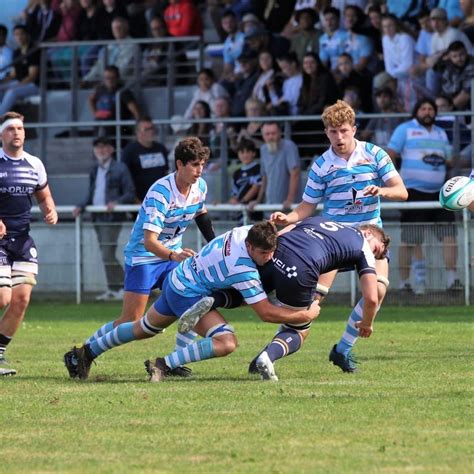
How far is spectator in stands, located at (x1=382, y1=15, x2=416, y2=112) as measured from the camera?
66.5 ft

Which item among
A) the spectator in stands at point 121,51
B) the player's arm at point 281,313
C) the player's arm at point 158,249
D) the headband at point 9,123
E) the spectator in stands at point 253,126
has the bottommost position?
the player's arm at point 281,313

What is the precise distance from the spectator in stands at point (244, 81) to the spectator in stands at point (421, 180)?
12.1 ft

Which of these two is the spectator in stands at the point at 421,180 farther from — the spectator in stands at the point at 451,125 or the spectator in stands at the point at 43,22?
the spectator in stands at the point at 43,22

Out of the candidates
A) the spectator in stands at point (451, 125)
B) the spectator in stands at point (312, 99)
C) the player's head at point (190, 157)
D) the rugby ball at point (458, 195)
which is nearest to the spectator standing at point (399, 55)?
the spectator in stands at point (451, 125)

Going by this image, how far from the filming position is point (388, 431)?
25.6ft

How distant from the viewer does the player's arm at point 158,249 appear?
11.0m

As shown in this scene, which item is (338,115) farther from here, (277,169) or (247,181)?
(247,181)

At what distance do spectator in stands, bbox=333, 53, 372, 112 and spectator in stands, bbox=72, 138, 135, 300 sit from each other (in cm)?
347

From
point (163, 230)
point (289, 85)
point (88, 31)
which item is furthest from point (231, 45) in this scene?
point (163, 230)

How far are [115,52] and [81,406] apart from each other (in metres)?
15.9

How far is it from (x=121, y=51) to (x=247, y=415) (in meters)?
16.4

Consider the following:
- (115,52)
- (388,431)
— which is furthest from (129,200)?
(388,431)

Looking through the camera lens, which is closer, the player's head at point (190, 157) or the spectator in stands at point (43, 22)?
the player's head at point (190, 157)

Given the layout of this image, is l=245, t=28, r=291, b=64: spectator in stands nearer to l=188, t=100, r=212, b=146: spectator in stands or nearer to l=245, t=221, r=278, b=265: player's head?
l=188, t=100, r=212, b=146: spectator in stands
